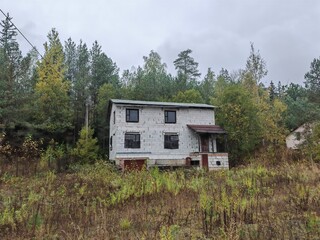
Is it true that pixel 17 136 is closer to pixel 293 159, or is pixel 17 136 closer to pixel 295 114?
pixel 293 159

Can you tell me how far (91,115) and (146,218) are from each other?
30388 mm

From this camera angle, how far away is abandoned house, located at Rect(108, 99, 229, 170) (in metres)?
Answer: 25.8

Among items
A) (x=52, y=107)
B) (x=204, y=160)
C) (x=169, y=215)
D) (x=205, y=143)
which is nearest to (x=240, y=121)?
(x=205, y=143)

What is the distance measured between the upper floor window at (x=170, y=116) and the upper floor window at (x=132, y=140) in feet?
10.5

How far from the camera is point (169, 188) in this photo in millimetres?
8992

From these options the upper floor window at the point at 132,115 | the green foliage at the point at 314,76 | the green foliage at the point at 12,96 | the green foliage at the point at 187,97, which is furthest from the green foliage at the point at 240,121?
the green foliage at the point at 314,76

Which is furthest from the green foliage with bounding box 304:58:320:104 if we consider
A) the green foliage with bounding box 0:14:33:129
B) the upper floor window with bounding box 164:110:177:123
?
the green foliage with bounding box 0:14:33:129

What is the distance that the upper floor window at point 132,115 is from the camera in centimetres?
2658

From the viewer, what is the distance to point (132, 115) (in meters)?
26.8

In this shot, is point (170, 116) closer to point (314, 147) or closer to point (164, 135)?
point (164, 135)

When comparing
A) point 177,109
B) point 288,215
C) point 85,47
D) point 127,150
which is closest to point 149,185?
point 288,215

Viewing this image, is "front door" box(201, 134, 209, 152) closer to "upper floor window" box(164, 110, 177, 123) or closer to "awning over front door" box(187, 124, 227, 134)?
"awning over front door" box(187, 124, 227, 134)

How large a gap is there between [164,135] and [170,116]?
1968mm

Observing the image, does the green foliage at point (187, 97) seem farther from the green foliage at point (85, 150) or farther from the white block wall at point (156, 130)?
the green foliage at point (85, 150)
